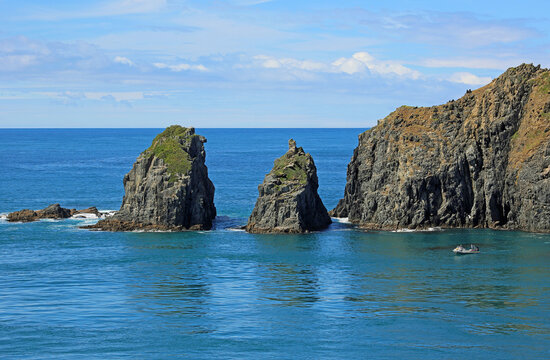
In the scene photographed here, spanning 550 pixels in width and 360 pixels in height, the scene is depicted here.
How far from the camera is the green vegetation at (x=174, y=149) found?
128750 mm

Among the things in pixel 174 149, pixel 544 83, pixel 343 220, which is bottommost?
pixel 343 220

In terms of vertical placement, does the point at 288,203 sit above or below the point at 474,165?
below

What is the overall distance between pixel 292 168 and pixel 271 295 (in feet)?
157

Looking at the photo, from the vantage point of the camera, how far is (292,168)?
130 metres

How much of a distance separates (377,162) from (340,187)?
56.2 meters

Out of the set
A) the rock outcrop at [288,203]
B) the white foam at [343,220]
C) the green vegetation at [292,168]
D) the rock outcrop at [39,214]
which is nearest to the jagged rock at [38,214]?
the rock outcrop at [39,214]

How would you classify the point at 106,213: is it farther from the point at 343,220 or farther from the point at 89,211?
the point at 343,220

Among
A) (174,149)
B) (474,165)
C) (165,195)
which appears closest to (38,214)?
(165,195)

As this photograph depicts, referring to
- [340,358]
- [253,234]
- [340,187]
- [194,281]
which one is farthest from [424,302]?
[340,187]

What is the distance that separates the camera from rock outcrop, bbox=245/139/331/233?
12394cm

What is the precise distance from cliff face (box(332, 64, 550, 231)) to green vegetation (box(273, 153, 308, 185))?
13.3 m

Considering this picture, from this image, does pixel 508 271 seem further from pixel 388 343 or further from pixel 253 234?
pixel 253 234

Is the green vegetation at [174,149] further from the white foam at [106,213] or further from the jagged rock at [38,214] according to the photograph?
the jagged rock at [38,214]

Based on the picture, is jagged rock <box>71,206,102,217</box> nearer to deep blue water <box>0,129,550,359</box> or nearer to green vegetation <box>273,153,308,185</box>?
deep blue water <box>0,129,550,359</box>
